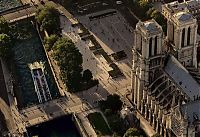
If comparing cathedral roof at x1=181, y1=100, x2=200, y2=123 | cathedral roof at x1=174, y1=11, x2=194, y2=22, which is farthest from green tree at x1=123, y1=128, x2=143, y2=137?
cathedral roof at x1=174, y1=11, x2=194, y2=22

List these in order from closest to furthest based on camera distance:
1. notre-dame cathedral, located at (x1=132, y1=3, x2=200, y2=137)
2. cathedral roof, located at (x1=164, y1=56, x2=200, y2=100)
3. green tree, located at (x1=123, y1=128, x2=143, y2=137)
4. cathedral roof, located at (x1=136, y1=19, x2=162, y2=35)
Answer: notre-dame cathedral, located at (x1=132, y1=3, x2=200, y2=137), cathedral roof, located at (x1=164, y1=56, x2=200, y2=100), cathedral roof, located at (x1=136, y1=19, x2=162, y2=35), green tree, located at (x1=123, y1=128, x2=143, y2=137)

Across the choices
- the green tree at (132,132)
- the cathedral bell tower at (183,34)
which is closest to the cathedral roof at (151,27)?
the cathedral bell tower at (183,34)

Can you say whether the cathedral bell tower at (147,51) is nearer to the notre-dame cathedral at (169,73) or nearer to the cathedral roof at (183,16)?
the notre-dame cathedral at (169,73)

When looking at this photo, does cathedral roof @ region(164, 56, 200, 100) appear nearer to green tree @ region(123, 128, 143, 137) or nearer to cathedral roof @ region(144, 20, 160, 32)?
cathedral roof @ region(144, 20, 160, 32)

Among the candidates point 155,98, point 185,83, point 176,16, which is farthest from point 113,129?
point 176,16

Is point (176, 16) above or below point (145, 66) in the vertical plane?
above

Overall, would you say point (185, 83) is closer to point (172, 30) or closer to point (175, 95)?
point (175, 95)

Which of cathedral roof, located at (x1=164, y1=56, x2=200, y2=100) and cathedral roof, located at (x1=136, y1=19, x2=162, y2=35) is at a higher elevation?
cathedral roof, located at (x1=136, y1=19, x2=162, y2=35)
